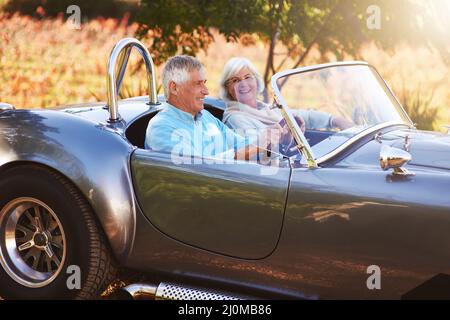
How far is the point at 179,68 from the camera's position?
4.09 m

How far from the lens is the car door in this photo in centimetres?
352

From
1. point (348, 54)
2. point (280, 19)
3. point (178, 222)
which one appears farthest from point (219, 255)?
point (348, 54)

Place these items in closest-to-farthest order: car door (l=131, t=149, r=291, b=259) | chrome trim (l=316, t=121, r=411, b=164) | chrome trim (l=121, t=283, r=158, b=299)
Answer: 1. car door (l=131, t=149, r=291, b=259)
2. chrome trim (l=316, t=121, r=411, b=164)
3. chrome trim (l=121, t=283, r=158, b=299)

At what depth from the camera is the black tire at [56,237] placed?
3855mm

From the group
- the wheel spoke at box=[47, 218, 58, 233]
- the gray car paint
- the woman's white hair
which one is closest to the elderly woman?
the woman's white hair

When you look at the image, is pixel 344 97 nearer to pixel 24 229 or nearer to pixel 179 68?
pixel 179 68

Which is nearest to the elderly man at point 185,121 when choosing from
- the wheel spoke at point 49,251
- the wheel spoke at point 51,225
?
the wheel spoke at point 51,225

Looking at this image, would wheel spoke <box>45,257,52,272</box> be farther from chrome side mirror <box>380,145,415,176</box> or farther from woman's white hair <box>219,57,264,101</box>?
chrome side mirror <box>380,145,415,176</box>

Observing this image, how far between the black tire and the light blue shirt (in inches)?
19.3

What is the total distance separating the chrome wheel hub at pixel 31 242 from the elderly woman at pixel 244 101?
1.14 metres

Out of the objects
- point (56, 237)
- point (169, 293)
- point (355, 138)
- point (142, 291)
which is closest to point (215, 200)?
point (169, 293)

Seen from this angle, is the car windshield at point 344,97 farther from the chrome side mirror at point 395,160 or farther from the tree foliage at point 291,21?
the tree foliage at point 291,21

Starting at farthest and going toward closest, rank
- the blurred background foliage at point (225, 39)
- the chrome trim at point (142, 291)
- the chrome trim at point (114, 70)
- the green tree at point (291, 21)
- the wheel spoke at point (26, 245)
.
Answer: the blurred background foliage at point (225, 39)
the green tree at point (291, 21)
the wheel spoke at point (26, 245)
the chrome trim at point (114, 70)
the chrome trim at point (142, 291)
